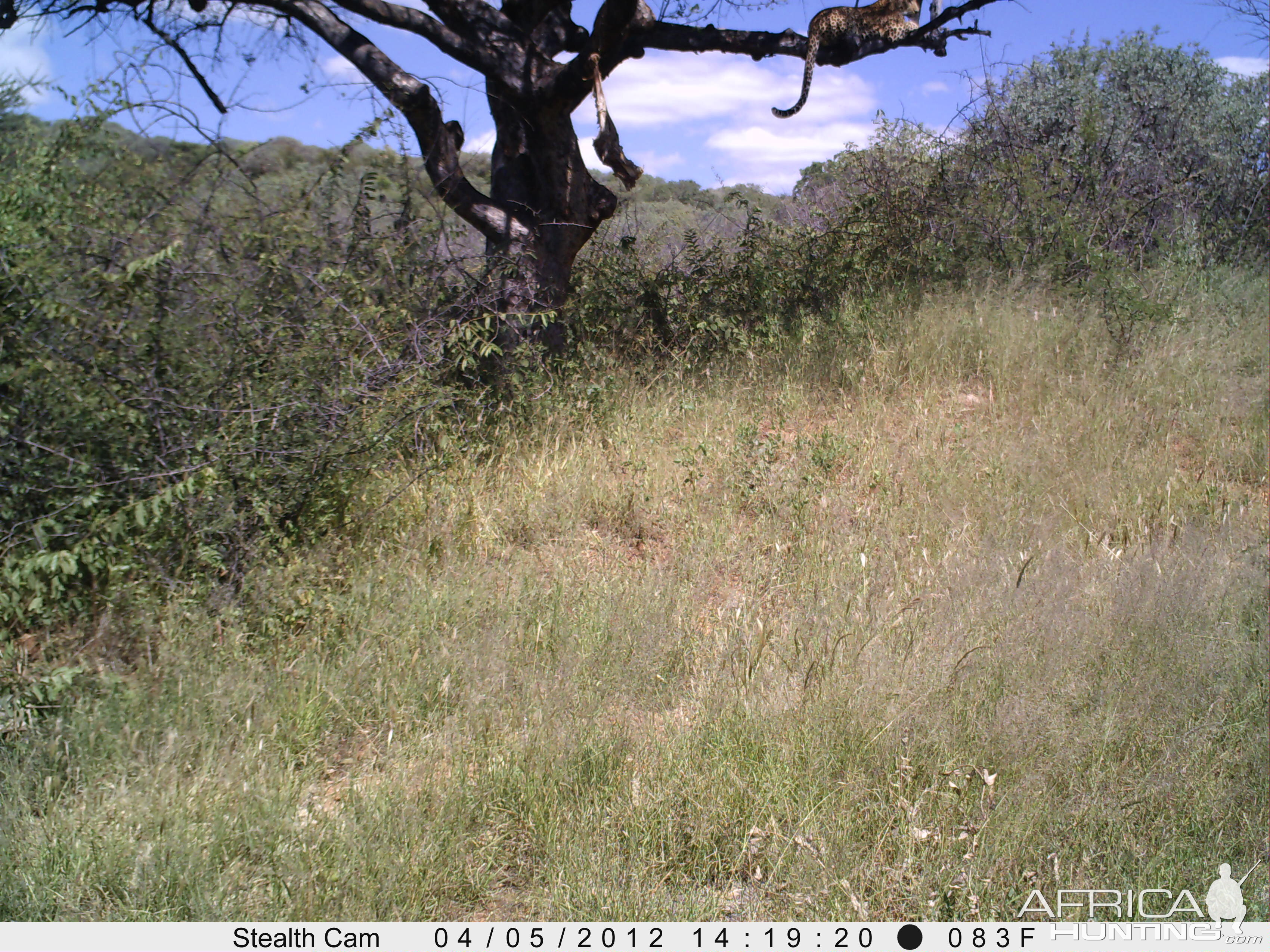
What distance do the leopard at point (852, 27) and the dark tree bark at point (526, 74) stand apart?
0.09 m

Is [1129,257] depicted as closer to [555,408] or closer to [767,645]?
[555,408]

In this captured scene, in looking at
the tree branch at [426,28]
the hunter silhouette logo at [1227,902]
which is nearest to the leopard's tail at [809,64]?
the tree branch at [426,28]

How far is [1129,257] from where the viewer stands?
8.65 m

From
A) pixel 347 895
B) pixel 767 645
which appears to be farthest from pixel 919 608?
pixel 347 895

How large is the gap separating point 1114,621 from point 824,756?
160 cm

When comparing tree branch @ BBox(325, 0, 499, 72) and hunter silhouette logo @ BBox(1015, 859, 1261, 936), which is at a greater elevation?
tree branch @ BBox(325, 0, 499, 72)

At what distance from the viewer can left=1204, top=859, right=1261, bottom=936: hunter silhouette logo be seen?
2645 millimetres

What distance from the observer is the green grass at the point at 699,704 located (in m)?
2.67

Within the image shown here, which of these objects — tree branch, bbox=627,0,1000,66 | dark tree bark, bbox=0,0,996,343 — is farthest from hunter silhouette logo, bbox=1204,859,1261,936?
tree branch, bbox=627,0,1000,66

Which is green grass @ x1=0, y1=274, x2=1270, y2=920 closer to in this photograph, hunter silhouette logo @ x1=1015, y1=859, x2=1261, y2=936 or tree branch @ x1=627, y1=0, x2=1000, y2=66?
hunter silhouette logo @ x1=1015, y1=859, x2=1261, y2=936

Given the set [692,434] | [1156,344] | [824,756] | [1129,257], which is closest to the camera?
[824,756]
